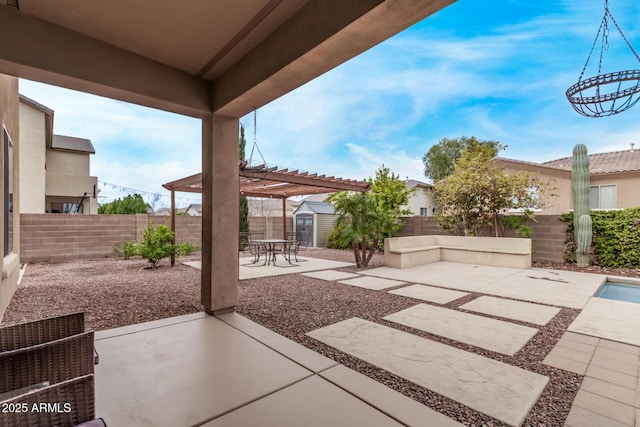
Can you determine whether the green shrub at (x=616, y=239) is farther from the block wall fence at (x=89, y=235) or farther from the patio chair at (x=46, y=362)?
the patio chair at (x=46, y=362)

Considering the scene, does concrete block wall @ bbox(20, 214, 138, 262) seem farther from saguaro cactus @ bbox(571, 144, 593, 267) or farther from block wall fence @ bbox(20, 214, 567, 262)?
saguaro cactus @ bbox(571, 144, 593, 267)

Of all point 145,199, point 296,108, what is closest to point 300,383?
point 296,108

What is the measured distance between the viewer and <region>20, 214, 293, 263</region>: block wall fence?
7.93 m

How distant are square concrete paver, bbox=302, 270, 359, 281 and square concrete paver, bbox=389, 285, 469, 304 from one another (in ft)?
4.99

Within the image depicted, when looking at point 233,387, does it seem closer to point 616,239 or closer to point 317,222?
point 616,239

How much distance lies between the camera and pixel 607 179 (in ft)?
36.1

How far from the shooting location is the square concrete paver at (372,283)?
18.7 ft

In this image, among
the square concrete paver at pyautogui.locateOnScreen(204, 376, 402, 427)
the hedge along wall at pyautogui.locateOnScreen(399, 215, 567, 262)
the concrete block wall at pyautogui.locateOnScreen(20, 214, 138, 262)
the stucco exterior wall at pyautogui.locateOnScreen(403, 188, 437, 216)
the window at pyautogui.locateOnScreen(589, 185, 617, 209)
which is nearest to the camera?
the square concrete paver at pyautogui.locateOnScreen(204, 376, 402, 427)

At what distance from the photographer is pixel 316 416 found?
187 centimetres

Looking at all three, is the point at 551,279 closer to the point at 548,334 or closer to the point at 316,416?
the point at 548,334

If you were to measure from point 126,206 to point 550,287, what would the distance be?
1713 cm

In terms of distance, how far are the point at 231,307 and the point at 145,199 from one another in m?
16.6

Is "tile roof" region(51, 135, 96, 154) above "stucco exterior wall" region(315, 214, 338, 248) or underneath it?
above

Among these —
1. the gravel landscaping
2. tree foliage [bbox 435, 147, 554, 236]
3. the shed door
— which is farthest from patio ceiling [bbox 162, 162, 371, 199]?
the shed door
